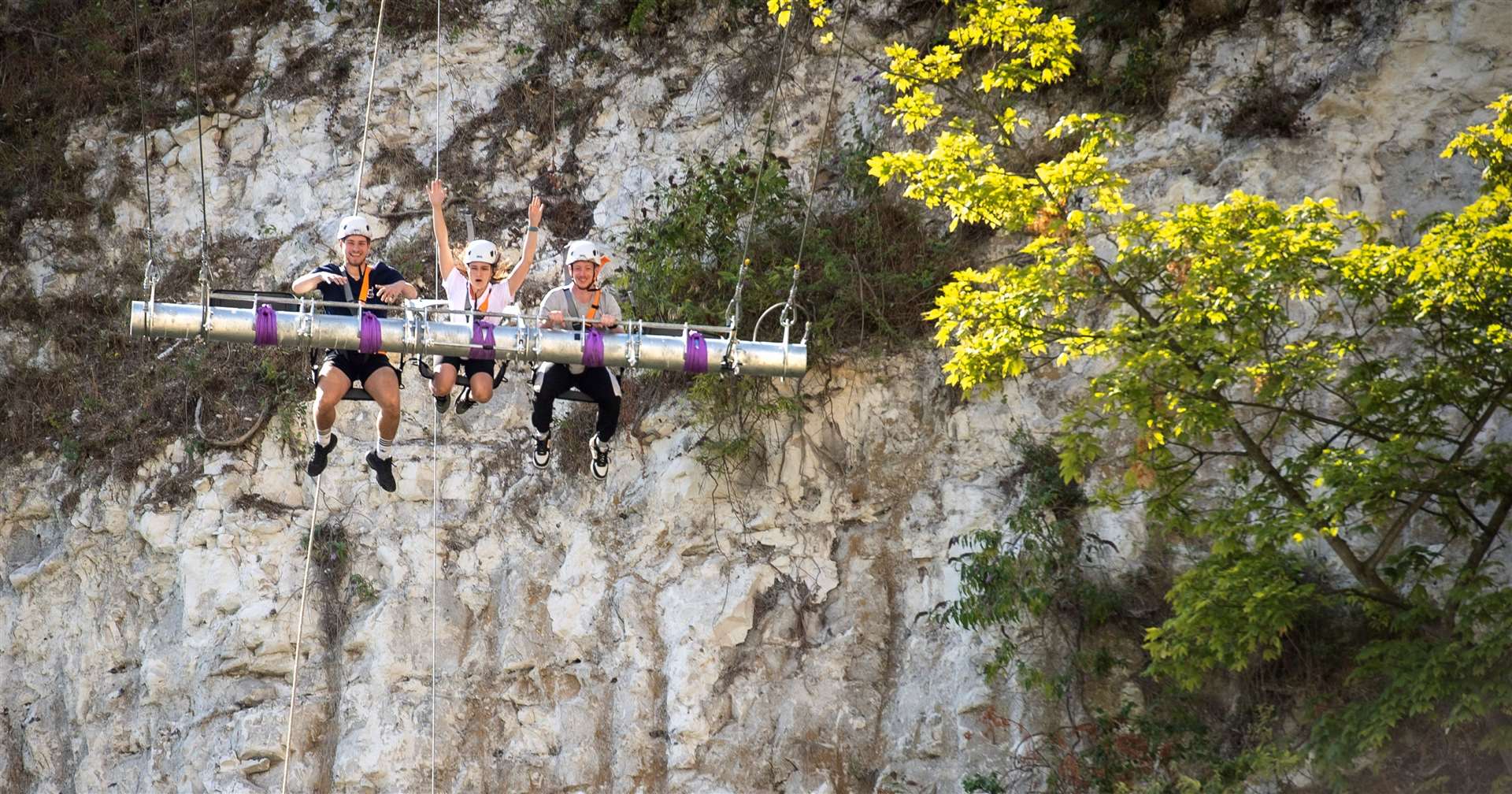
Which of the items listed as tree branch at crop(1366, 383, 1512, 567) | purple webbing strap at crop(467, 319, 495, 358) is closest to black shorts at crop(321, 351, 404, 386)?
purple webbing strap at crop(467, 319, 495, 358)

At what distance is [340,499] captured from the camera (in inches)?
615

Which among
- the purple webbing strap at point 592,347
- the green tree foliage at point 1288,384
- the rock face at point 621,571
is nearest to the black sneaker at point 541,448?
the purple webbing strap at point 592,347

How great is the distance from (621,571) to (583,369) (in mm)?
A: 3164

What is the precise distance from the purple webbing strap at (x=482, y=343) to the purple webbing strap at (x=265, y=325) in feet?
3.60

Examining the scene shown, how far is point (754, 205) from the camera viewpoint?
11.3 metres

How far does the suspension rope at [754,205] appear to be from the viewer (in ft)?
33.9

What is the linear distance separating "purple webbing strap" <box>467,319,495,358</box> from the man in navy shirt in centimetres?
88

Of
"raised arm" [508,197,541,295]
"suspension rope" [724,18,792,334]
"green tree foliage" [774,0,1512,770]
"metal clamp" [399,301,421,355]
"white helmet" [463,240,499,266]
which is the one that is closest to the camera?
"suspension rope" [724,18,792,334]

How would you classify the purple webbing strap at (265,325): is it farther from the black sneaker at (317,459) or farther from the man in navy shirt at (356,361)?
the black sneaker at (317,459)

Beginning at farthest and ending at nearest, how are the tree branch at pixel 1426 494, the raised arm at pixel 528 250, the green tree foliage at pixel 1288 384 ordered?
1. the raised arm at pixel 528 250
2. the tree branch at pixel 1426 494
3. the green tree foliage at pixel 1288 384

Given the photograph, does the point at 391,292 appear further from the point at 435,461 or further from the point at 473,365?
the point at 435,461

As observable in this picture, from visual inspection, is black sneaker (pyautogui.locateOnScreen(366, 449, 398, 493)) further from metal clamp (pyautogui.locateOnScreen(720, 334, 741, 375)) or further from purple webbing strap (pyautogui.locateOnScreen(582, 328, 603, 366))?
metal clamp (pyautogui.locateOnScreen(720, 334, 741, 375))

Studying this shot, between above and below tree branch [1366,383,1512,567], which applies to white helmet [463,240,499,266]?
above

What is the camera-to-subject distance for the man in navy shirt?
11242 mm
